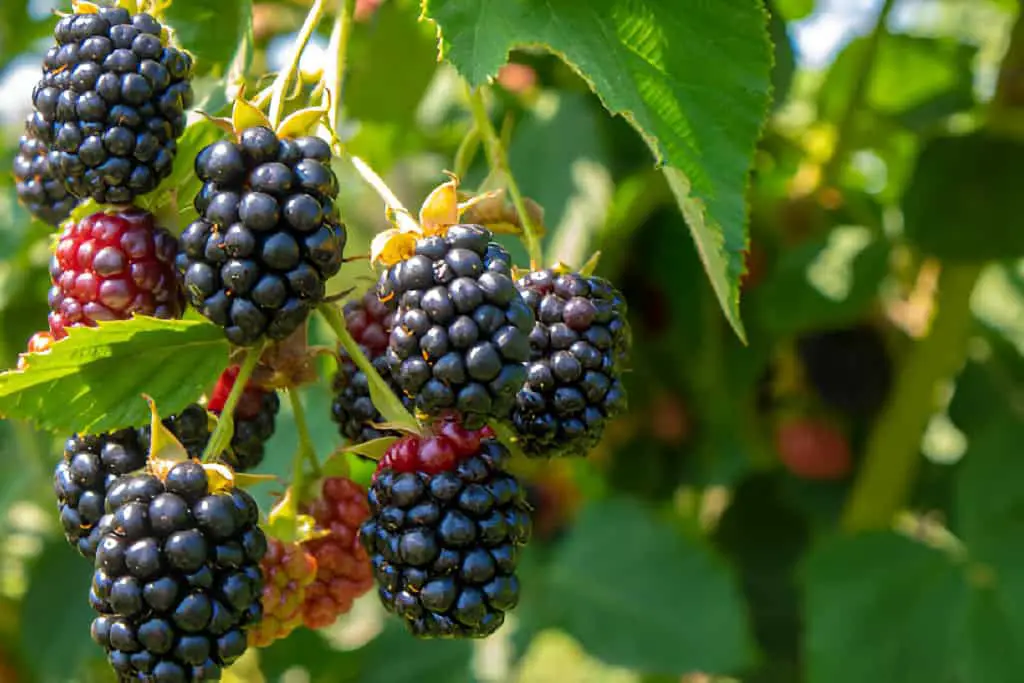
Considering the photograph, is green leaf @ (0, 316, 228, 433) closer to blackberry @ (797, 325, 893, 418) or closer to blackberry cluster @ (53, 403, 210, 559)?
blackberry cluster @ (53, 403, 210, 559)

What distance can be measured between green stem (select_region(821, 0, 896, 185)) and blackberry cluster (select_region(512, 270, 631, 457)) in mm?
1094

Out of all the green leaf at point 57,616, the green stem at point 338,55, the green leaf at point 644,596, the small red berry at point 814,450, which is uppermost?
the green stem at point 338,55

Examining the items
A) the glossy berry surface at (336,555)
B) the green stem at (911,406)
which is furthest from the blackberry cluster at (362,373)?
the green stem at (911,406)

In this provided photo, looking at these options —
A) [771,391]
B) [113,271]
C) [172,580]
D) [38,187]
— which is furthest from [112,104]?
[771,391]

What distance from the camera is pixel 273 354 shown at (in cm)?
88

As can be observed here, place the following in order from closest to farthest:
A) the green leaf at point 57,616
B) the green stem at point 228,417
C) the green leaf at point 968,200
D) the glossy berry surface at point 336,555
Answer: the green stem at point 228,417 < the glossy berry surface at point 336,555 < the green leaf at point 968,200 < the green leaf at point 57,616

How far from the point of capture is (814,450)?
2020mm

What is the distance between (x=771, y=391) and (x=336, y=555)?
140 cm

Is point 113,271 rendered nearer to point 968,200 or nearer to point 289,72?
point 289,72

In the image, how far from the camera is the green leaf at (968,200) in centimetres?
171

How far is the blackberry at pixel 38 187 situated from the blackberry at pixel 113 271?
0.17 metres

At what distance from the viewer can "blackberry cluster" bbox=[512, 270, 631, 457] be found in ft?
2.79

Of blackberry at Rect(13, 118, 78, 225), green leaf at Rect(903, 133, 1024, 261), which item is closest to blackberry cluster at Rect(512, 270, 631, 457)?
blackberry at Rect(13, 118, 78, 225)

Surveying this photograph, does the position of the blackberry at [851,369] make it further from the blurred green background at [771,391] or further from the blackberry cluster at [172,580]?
the blackberry cluster at [172,580]
